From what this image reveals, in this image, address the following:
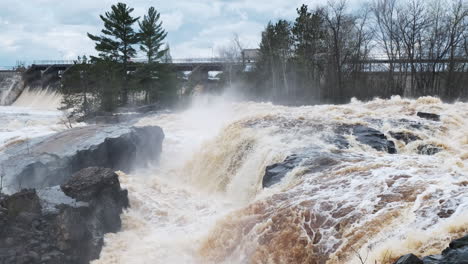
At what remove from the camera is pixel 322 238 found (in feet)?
21.5

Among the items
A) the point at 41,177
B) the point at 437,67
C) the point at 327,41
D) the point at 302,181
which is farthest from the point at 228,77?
the point at 302,181

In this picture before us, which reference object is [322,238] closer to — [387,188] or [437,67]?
[387,188]

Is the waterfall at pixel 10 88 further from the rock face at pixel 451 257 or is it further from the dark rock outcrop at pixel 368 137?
the rock face at pixel 451 257

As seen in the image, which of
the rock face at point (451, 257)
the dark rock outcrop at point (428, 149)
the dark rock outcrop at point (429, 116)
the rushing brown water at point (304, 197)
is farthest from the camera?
the dark rock outcrop at point (429, 116)

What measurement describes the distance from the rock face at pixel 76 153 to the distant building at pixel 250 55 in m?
29.1

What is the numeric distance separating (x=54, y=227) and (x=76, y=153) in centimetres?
650

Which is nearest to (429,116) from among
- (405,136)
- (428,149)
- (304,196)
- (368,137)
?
(405,136)

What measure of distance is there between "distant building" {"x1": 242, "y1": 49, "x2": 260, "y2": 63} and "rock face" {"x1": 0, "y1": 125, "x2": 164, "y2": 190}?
29053 millimetres

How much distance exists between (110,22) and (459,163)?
32.7 m

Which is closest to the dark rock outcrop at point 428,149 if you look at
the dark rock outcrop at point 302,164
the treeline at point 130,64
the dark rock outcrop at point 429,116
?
the dark rock outcrop at point 302,164

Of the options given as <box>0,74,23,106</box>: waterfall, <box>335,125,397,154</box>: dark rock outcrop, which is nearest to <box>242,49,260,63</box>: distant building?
<box>0,74,23,106</box>: waterfall

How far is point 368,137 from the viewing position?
41.6 feet

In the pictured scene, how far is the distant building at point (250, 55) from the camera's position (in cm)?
4541

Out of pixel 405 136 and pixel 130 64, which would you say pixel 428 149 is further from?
pixel 130 64
